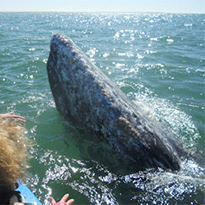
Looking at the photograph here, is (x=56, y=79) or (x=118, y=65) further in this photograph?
(x=118, y=65)

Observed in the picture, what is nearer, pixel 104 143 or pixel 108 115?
pixel 108 115

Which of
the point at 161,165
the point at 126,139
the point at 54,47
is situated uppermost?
the point at 54,47

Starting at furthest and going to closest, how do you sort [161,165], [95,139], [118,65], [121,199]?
[118,65], [95,139], [161,165], [121,199]

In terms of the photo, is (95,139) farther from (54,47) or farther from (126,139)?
(54,47)

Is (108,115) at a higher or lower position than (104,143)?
higher

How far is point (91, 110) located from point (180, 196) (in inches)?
72.7

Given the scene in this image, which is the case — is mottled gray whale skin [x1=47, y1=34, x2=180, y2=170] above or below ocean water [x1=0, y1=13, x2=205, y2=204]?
above

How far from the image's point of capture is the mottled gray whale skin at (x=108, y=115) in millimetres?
2725

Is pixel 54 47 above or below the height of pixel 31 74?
above

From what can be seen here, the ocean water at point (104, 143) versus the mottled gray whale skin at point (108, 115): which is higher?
the mottled gray whale skin at point (108, 115)

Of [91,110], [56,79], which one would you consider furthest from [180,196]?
[56,79]

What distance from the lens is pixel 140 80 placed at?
727 cm

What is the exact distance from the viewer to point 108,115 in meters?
2.77

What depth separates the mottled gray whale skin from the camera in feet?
8.94
